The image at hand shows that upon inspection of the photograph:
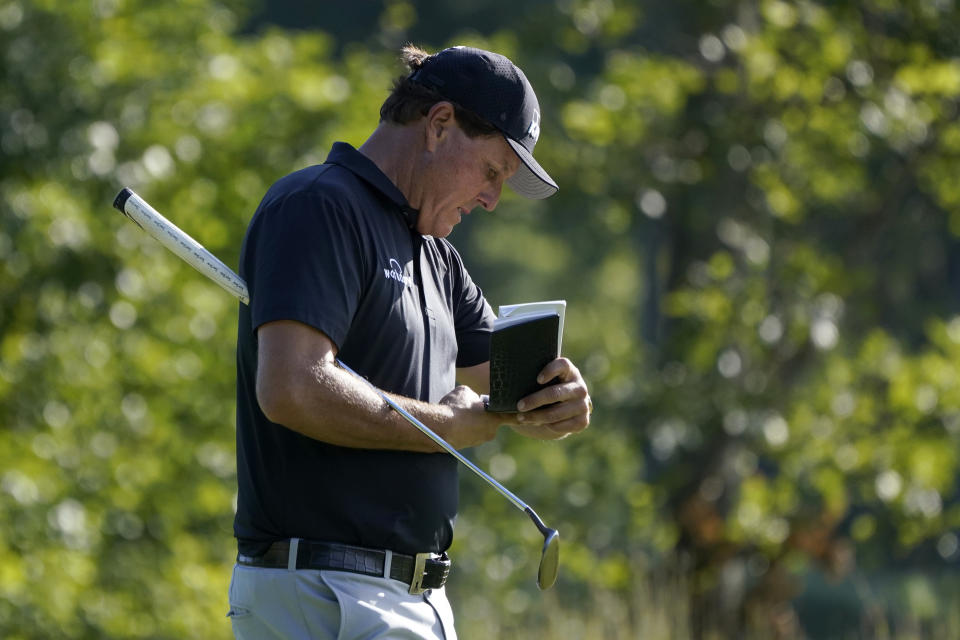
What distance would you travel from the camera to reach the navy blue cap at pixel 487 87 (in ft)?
8.94

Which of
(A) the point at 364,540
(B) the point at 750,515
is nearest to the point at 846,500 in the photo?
(B) the point at 750,515

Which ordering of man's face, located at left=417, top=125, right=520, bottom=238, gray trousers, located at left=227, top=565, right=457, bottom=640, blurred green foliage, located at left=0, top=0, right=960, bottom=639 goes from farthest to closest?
blurred green foliage, located at left=0, top=0, right=960, bottom=639 < man's face, located at left=417, top=125, right=520, bottom=238 < gray trousers, located at left=227, top=565, right=457, bottom=640

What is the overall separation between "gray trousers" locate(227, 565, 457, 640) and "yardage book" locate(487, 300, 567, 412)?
39 cm

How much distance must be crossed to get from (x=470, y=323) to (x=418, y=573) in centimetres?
63

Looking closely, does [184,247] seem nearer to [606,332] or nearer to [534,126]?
[534,126]

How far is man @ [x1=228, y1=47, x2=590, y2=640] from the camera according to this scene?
2.42 m

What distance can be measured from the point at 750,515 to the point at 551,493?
46.8 inches

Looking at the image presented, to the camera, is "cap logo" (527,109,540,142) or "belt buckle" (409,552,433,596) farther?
"cap logo" (527,109,540,142)

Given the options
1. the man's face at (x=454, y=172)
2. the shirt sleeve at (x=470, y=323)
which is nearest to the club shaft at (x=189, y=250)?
the man's face at (x=454, y=172)

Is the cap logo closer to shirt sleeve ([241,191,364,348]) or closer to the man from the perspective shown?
the man

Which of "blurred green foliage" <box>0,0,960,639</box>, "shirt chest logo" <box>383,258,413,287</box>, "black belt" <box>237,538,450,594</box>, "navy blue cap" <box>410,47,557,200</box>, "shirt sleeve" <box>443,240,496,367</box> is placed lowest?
"blurred green foliage" <box>0,0,960,639</box>

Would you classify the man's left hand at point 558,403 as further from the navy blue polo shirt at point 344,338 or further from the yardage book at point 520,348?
the navy blue polo shirt at point 344,338

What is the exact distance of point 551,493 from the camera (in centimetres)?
813

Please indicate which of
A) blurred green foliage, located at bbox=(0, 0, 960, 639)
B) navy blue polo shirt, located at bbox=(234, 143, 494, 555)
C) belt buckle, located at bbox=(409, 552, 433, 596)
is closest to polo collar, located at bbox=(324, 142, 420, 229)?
navy blue polo shirt, located at bbox=(234, 143, 494, 555)
